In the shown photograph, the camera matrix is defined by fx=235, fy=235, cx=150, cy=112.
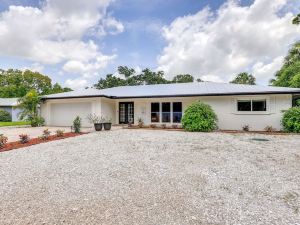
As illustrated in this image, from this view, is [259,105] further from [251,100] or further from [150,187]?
[150,187]

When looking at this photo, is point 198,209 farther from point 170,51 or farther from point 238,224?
point 170,51

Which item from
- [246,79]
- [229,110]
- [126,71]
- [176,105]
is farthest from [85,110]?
[246,79]

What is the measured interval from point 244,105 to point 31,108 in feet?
57.3

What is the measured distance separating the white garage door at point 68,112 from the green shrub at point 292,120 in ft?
46.4

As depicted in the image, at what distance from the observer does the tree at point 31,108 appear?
20.2 metres

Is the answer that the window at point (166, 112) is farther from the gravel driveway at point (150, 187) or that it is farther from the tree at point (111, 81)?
the tree at point (111, 81)

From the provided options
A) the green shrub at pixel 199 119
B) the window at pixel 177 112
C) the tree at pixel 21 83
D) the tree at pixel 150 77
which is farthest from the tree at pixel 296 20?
the tree at pixel 21 83

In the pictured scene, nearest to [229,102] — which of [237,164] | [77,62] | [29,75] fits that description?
[237,164]

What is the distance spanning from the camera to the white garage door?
1939 cm

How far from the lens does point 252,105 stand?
16.0 metres

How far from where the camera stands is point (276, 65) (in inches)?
1239

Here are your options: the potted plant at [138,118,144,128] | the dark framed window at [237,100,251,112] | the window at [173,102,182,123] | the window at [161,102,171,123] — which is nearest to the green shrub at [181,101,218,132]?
the dark framed window at [237,100,251,112]

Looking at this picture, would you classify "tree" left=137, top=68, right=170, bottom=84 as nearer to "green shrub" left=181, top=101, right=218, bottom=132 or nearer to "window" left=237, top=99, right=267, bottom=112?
"window" left=237, top=99, right=267, bottom=112

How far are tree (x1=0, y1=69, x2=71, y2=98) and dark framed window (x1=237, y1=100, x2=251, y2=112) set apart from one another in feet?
124
